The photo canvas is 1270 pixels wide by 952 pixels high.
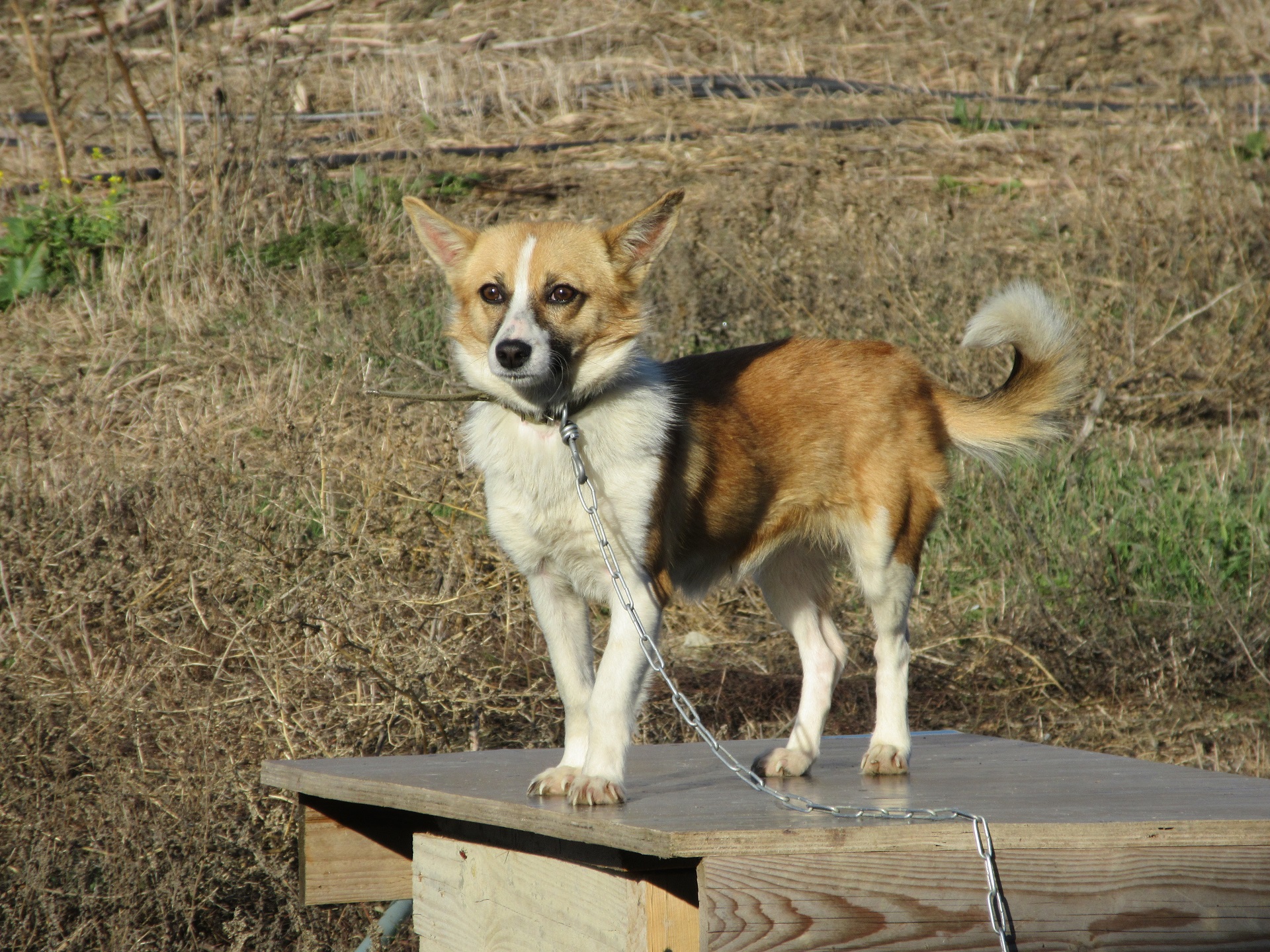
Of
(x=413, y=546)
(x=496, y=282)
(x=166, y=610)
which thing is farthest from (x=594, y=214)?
(x=496, y=282)

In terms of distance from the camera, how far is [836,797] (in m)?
3.14

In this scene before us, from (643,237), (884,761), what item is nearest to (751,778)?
(884,761)

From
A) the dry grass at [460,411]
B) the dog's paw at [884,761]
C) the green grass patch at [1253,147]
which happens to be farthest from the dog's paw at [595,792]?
the green grass patch at [1253,147]

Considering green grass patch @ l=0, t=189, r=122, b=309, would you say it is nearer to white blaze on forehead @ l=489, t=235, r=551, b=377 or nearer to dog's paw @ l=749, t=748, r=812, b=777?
white blaze on forehead @ l=489, t=235, r=551, b=377

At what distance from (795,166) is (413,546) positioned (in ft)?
19.6

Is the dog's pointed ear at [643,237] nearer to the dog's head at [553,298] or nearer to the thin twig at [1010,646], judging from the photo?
the dog's head at [553,298]

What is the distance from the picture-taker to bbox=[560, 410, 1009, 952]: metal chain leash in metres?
2.57

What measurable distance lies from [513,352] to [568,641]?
790 mm

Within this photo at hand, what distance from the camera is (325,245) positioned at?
28.8 feet

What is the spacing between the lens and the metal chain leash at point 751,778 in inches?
101

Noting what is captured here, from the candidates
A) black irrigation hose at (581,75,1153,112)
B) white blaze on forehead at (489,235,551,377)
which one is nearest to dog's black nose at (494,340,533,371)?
white blaze on forehead at (489,235,551,377)

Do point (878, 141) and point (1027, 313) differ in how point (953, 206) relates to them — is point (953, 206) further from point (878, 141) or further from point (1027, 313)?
point (1027, 313)

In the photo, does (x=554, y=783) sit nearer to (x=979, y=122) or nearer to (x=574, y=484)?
(x=574, y=484)

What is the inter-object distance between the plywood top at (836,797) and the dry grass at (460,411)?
2.76 feet
